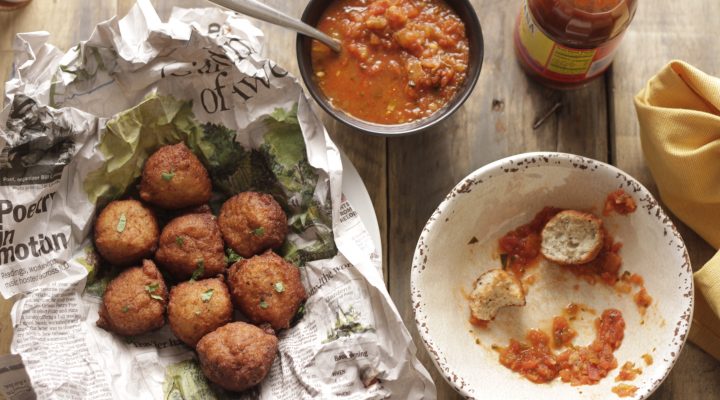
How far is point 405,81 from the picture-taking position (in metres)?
2.56

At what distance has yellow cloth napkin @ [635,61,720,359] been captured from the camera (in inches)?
99.2

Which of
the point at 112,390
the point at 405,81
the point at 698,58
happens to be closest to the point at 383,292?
the point at 405,81

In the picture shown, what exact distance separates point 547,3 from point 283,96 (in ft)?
2.68

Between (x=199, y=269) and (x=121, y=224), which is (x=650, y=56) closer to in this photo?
(x=199, y=269)

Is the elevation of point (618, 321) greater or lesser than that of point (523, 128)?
lesser

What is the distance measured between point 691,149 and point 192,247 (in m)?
1.52

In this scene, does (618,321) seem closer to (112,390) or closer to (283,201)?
(283,201)

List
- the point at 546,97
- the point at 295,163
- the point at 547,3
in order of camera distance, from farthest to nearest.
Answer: the point at 546,97 < the point at 295,163 < the point at 547,3

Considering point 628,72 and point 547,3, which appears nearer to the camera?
point 547,3

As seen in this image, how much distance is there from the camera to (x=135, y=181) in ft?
8.71

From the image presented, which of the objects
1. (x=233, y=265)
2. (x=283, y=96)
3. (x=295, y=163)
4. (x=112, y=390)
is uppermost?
(x=283, y=96)

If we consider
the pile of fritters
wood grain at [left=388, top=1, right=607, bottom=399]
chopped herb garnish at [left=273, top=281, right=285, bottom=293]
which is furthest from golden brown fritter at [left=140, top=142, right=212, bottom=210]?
wood grain at [left=388, top=1, right=607, bottom=399]

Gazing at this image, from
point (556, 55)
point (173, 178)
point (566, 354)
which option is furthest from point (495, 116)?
point (173, 178)

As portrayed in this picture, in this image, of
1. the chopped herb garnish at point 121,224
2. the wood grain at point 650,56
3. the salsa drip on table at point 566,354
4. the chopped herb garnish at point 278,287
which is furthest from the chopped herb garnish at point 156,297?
the wood grain at point 650,56
